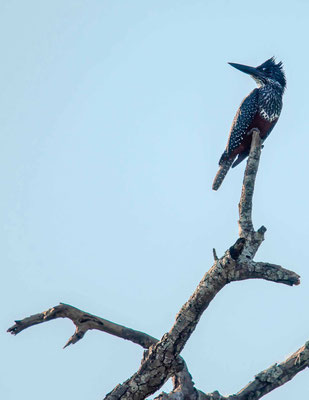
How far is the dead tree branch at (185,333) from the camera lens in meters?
5.86

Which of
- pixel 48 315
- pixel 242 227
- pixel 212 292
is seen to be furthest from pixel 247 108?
pixel 48 315

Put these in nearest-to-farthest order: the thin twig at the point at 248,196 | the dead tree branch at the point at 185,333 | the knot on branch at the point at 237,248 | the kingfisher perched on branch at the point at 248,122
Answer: the dead tree branch at the point at 185,333, the knot on branch at the point at 237,248, the thin twig at the point at 248,196, the kingfisher perched on branch at the point at 248,122

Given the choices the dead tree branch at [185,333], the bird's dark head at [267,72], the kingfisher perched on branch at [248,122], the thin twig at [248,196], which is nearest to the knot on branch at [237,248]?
the dead tree branch at [185,333]

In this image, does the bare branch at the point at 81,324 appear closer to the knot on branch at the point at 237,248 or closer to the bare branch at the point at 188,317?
the bare branch at the point at 188,317

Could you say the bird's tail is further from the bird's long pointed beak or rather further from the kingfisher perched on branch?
the bird's long pointed beak

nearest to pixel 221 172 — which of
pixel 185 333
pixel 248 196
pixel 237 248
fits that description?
pixel 248 196

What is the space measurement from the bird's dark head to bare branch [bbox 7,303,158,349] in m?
6.53

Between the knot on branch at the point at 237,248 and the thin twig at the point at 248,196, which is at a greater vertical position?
the thin twig at the point at 248,196

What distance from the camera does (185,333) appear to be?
594 cm

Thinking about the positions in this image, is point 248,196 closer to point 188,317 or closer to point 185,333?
point 188,317

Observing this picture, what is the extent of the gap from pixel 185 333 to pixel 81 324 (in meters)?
0.85

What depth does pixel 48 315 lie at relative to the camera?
573 cm

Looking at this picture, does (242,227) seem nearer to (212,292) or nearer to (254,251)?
(254,251)

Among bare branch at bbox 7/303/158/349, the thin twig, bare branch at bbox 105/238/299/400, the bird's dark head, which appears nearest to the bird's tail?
the bird's dark head
